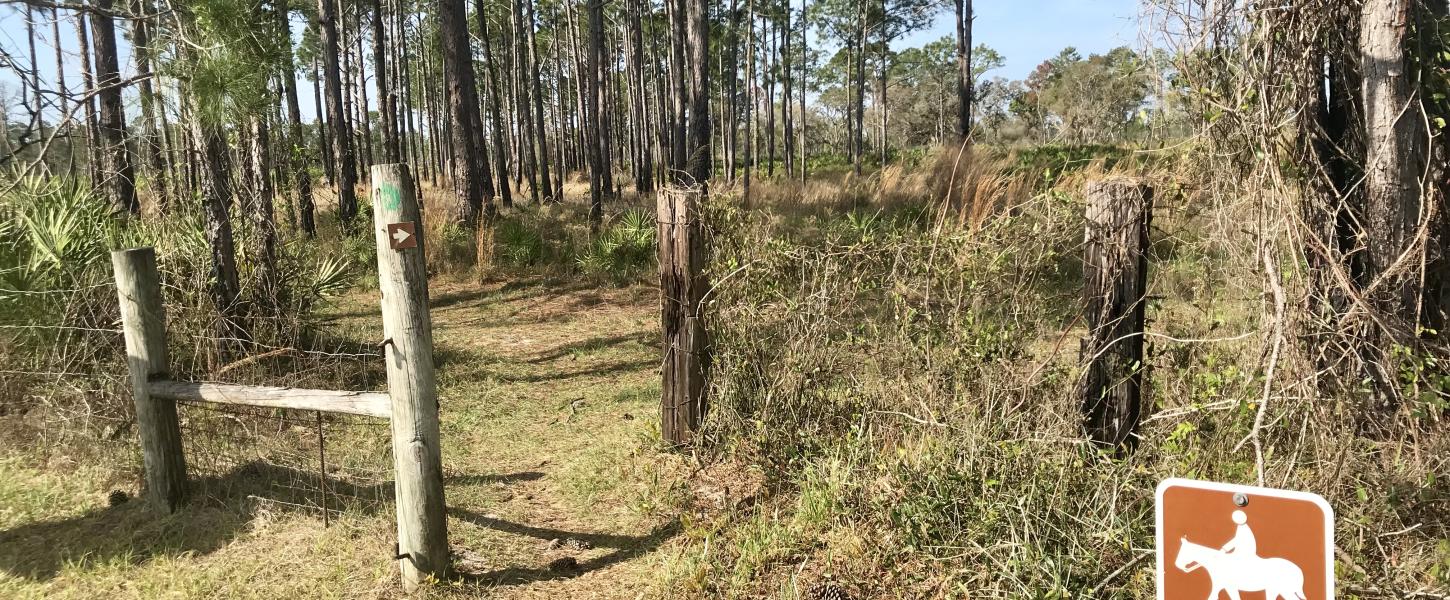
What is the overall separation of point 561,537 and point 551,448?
1.23 metres

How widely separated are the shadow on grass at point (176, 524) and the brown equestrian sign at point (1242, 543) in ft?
11.4

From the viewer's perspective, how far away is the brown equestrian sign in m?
1.53

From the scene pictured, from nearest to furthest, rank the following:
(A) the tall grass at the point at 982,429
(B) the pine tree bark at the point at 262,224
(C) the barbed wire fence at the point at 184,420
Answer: (A) the tall grass at the point at 982,429 < (C) the barbed wire fence at the point at 184,420 < (B) the pine tree bark at the point at 262,224

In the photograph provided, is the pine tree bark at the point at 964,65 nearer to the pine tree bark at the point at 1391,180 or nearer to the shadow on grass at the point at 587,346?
the shadow on grass at the point at 587,346

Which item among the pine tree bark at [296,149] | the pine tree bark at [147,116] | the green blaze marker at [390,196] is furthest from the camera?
the pine tree bark at [296,149]

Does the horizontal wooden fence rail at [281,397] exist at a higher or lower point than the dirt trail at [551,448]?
higher

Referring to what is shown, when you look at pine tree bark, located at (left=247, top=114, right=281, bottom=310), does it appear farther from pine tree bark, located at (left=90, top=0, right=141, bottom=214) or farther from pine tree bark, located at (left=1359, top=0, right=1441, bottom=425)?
pine tree bark, located at (left=1359, top=0, right=1441, bottom=425)

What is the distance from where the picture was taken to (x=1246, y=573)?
5.14 ft

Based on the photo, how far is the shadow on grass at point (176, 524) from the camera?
3.59 m

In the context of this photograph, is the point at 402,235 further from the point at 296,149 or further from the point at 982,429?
the point at 296,149

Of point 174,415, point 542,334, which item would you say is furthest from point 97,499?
point 542,334

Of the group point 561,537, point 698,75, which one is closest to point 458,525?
point 561,537

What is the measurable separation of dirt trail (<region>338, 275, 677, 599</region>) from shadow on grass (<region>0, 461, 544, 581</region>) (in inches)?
17.8

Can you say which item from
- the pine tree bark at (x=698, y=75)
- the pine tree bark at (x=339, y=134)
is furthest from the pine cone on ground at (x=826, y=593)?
the pine tree bark at (x=339, y=134)
